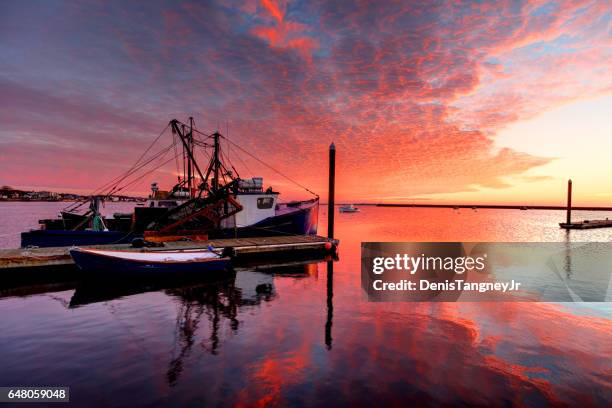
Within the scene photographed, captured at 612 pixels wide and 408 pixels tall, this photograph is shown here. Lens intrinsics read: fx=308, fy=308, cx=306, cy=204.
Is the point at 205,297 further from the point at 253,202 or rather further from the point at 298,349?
the point at 253,202

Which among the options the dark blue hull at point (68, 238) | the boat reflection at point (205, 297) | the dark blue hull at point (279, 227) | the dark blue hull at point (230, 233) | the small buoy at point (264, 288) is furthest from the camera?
the dark blue hull at point (279, 227)

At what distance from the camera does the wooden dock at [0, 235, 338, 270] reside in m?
20.3

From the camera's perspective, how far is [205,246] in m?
26.2

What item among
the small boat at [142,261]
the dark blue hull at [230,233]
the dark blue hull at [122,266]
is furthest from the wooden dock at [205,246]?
the dark blue hull at [122,266]

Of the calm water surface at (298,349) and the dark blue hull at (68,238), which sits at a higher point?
the dark blue hull at (68,238)

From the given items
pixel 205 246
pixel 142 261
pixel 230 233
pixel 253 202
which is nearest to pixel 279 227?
pixel 253 202

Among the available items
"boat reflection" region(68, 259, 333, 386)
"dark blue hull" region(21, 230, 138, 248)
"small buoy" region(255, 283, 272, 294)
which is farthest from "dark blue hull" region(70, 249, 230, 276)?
"dark blue hull" region(21, 230, 138, 248)

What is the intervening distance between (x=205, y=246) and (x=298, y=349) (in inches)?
675

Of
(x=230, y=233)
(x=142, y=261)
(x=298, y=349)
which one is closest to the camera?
(x=298, y=349)

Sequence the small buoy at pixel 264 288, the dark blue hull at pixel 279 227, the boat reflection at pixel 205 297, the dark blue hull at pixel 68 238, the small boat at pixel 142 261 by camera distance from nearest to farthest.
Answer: the boat reflection at pixel 205 297 → the small boat at pixel 142 261 → the small buoy at pixel 264 288 → the dark blue hull at pixel 68 238 → the dark blue hull at pixel 279 227

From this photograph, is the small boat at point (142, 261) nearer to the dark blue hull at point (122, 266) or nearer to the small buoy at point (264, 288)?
the dark blue hull at point (122, 266)

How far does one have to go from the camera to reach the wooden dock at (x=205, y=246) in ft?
66.6

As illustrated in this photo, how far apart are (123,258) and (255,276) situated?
29.2 feet

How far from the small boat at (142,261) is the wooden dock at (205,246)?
3.16 meters
